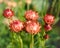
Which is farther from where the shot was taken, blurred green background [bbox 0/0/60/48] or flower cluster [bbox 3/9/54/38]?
blurred green background [bbox 0/0/60/48]

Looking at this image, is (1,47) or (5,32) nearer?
(1,47)

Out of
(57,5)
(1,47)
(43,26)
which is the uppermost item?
(57,5)

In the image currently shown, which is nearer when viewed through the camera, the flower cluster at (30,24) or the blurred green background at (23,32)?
the flower cluster at (30,24)

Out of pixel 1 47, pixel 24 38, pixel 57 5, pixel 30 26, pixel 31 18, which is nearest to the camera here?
pixel 30 26

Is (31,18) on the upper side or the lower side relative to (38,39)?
upper

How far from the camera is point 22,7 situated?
122 inches

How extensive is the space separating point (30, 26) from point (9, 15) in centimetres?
27

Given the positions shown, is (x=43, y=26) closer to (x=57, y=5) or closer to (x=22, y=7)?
(x=57, y=5)

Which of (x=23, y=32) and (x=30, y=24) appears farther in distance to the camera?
(x=23, y=32)

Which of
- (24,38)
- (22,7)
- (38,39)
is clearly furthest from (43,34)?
(22,7)

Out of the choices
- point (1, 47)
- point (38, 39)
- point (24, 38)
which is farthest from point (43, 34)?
point (1, 47)

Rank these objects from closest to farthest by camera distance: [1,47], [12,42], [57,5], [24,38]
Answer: [12,42] → [24,38] → [1,47] → [57,5]

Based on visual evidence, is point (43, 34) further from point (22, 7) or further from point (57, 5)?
point (22, 7)

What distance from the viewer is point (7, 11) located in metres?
1.90
